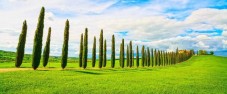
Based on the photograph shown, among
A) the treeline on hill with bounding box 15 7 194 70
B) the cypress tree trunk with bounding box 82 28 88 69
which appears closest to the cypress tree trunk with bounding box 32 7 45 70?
the treeline on hill with bounding box 15 7 194 70

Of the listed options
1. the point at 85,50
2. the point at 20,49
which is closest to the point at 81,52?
the point at 85,50

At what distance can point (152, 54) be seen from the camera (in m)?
91.4

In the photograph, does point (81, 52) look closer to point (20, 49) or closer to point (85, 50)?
point (85, 50)

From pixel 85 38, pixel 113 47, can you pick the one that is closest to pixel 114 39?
pixel 113 47

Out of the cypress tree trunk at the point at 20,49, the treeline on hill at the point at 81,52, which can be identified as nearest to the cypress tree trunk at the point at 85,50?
the treeline on hill at the point at 81,52

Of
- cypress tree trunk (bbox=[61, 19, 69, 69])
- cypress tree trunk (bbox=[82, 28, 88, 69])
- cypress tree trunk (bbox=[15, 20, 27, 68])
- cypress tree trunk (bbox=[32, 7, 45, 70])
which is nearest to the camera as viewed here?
cypress tree trunk (bbox=[32, 7, 45, 70])

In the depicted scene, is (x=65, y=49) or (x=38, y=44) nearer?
(x=38, y=44)

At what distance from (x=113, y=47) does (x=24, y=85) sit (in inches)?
1828

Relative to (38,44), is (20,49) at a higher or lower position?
lower

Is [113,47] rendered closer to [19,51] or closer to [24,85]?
[19,51]

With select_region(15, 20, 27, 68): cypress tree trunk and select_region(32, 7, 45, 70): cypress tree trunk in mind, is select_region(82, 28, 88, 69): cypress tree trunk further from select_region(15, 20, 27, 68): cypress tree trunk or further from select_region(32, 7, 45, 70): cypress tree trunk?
select_region(32, 7, 45, 70): cypress tree trunk

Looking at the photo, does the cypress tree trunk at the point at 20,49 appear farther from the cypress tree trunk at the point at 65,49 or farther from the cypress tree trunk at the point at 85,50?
the cypress tree trunk at the point at 85,50

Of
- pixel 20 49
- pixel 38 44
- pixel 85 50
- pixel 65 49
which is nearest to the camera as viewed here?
pixel 38 44

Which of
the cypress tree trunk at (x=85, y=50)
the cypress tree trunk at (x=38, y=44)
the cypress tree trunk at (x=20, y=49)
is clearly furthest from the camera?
the cypress tree trunk at (x=85, y=50)
